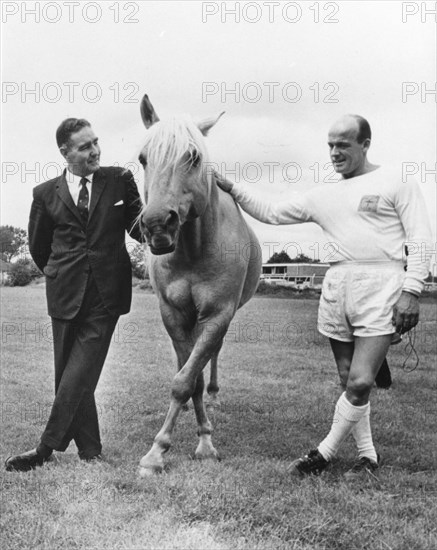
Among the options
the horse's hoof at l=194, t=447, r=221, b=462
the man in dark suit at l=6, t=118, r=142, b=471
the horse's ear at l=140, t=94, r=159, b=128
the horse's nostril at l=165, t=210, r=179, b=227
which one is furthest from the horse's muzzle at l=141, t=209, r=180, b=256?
the horse's hoof at l=194, t=447, r=221, b=462

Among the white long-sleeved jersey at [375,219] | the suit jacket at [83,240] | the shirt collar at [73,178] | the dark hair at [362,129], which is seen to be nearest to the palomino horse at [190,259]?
the suit jacket at [83,240]

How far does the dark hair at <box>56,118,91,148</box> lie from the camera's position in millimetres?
4141

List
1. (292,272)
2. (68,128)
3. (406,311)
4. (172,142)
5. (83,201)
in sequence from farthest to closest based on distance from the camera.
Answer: (292,272) < (83,201) < (68,128) < (172,142) < (406,311)

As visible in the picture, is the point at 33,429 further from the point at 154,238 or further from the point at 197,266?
the point at 154,238

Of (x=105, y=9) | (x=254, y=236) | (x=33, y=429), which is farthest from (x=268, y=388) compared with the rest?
(x=105, y=9)

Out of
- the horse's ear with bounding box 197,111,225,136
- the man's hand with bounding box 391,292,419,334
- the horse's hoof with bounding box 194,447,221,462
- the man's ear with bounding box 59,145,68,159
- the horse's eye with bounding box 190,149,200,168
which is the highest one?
the horse's ear with bounding box 197,111,225,136

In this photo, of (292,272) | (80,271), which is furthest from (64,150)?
(292,272)

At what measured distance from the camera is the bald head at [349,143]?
3736 millimetres

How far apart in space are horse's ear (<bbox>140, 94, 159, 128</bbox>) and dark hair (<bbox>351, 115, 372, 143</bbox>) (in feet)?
4.52

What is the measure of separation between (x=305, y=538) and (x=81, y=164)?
9.44ft

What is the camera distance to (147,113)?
4141 millimetres

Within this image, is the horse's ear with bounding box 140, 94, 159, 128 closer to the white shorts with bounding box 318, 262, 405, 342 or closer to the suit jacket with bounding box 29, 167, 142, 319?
the suit jacket with bounding box 29, 167, 142, 319

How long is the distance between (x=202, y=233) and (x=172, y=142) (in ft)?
2.61

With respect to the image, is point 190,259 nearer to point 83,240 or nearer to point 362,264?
point 83,240
